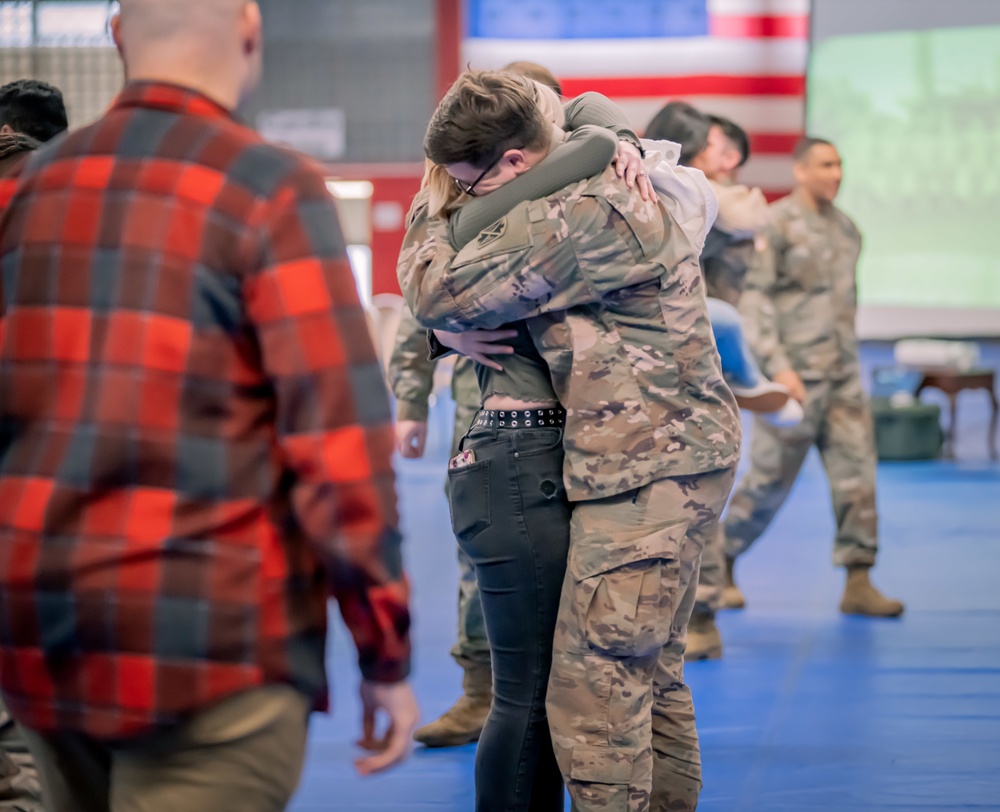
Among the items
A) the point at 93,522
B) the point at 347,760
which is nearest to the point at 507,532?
the point at 93,522

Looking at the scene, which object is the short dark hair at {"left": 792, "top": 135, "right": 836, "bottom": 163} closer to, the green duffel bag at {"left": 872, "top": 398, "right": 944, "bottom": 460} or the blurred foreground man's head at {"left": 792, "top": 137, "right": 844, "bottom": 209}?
the blurred foreground man's head at {"left": 792, "top": 137, "right": 844, "bottom": 209}

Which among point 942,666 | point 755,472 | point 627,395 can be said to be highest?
point 627,395

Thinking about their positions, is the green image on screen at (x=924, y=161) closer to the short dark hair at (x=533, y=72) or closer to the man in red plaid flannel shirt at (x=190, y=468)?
the short dark hair at (x=533, y=72)

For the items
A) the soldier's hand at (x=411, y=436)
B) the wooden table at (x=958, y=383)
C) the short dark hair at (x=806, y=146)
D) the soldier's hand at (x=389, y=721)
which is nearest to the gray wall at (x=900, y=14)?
the wooden table at (x=958, y=383)

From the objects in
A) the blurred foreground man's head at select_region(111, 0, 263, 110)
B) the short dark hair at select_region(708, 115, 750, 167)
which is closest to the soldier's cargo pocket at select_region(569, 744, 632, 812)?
the blurred foreground man's head at select_region(111, 0, 263, 110)

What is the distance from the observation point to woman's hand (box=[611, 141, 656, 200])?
1.96 meters

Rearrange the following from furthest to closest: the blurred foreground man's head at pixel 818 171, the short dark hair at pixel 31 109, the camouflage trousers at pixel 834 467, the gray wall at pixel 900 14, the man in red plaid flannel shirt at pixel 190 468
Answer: the gray wall at pixel 900 14 < the blurred foreground man's head at pixel 818 171 < the camouflage trousers at pixel 834 467 < the short dark hair at pixel 31 109 < the man in red plaid flannel shirt at pixel 190 468

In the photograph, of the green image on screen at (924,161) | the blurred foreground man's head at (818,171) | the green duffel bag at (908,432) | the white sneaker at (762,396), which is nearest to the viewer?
the white sneaker at (762,396)

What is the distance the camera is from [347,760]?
10.1 ft

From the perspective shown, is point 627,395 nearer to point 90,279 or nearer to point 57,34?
point 90,279

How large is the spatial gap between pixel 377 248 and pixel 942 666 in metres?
9.45

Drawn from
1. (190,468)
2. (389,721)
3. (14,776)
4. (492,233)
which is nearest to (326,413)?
(190,468)

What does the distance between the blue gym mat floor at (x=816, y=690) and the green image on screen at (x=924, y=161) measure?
477 cm

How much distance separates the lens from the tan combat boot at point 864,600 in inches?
175
